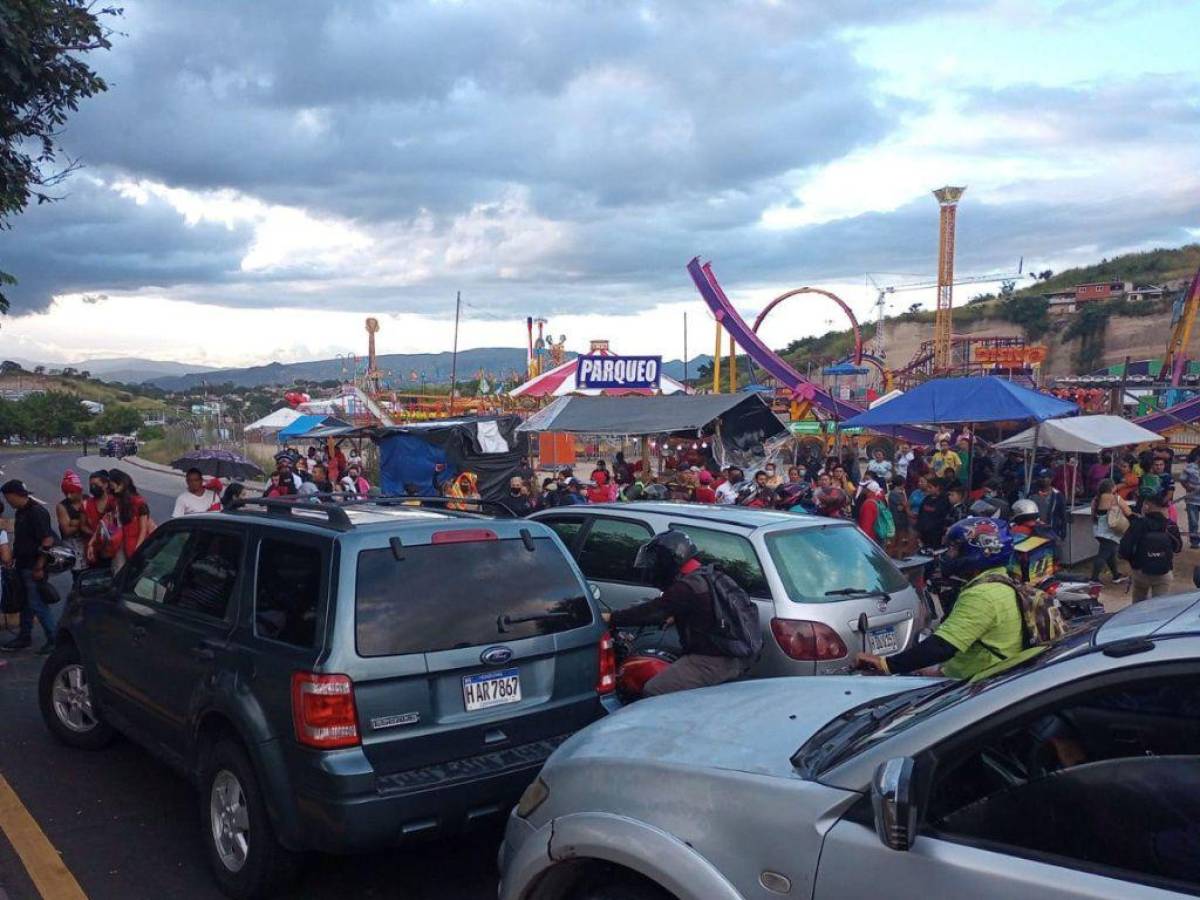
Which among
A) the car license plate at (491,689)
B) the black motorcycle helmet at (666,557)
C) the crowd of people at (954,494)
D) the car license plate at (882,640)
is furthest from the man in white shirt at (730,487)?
the car license plate at (491,689)

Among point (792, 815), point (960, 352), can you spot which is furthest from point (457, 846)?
point (960, 352)

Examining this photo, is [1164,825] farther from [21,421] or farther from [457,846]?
[21,421]

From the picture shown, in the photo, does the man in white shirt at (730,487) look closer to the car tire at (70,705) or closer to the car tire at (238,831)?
the car tire at (70,705)

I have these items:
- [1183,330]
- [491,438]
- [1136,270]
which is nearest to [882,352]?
[1136,270]

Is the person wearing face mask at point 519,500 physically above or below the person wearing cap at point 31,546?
below

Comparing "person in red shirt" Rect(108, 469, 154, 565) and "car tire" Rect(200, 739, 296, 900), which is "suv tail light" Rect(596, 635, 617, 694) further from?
"person in red shirt" Rect(108, 469, 154, 565)

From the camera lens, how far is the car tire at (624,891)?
8.97ft

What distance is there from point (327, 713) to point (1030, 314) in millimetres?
90004

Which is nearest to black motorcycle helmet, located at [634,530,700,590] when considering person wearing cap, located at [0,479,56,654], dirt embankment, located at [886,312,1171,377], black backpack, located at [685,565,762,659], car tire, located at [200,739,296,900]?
black backpack, located at [685,565,762,659]

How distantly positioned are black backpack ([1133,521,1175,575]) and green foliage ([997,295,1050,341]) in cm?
8025

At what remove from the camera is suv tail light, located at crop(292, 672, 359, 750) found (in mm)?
3701

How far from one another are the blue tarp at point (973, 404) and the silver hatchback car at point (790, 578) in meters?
7.52

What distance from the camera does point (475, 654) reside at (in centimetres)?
408

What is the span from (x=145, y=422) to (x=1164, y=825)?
109714mm
